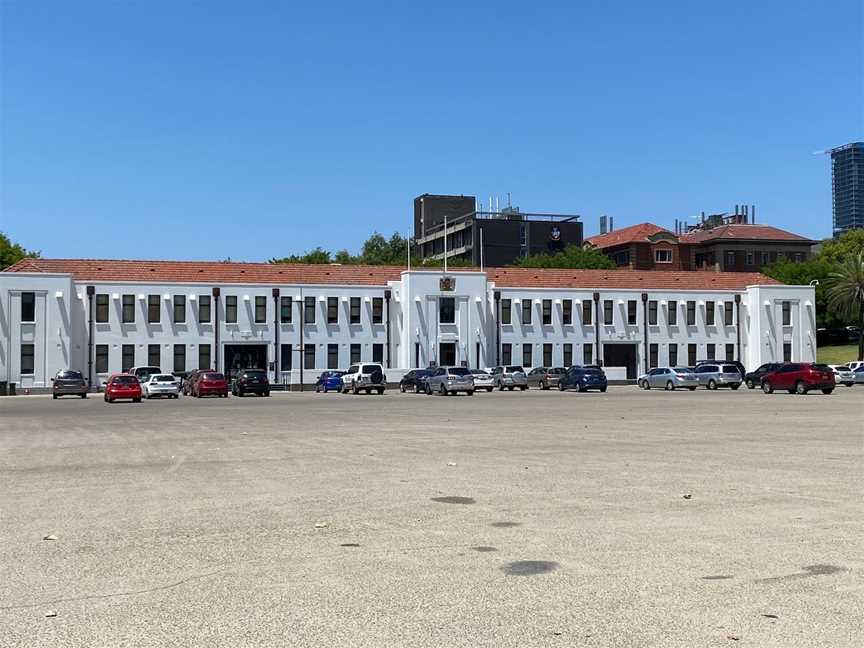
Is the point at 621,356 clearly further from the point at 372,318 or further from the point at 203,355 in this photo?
the point at 203,355

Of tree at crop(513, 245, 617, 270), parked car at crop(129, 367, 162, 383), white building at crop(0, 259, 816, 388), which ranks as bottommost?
parked car at crop(129, 367, 162, 383)

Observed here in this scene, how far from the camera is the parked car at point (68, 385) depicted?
58375 millimetres

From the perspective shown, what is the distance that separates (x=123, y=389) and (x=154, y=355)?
70.6ft

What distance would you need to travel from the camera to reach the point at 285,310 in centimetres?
7531

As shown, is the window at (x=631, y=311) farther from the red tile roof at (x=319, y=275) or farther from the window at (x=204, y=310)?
the window at (x=204, y=310)

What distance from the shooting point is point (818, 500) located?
11422 millimetres

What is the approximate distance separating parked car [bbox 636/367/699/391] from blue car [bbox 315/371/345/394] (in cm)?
2058

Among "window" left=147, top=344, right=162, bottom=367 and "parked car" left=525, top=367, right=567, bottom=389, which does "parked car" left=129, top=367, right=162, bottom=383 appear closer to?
"window" left=147, top=344, right=162, bottom=367

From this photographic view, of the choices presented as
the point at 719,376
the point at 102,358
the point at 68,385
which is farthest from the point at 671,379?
the point at 102,358

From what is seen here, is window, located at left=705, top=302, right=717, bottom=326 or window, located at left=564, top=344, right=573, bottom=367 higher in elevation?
window, located at left=705, top=302, right=717, bottom=326

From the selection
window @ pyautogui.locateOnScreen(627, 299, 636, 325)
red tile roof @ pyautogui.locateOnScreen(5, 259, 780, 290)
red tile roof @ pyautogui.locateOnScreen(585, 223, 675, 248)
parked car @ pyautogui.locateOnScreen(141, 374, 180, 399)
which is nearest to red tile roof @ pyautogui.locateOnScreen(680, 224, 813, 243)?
red tile roof @ pyautogui.locateOnScreen(585, 223, 675, 248)

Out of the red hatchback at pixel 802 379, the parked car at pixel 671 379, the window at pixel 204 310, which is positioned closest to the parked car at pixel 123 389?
the window at pixel 204 310

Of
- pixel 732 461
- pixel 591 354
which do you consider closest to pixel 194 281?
pixel 591 354

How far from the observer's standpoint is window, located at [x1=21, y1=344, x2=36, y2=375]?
68125mm
